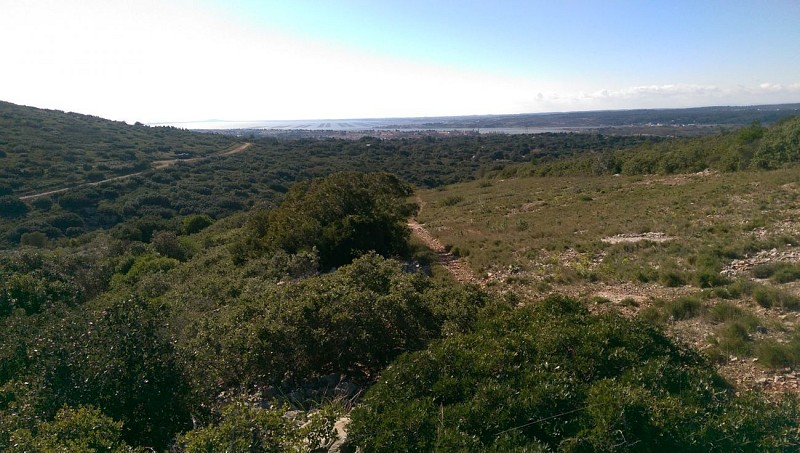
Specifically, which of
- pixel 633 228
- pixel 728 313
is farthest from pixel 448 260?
pixel 728 313

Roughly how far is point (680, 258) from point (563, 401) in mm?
8191

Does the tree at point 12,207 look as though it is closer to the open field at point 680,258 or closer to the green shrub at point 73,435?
the open field at point 680,258

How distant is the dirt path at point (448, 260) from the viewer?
39.4 feet

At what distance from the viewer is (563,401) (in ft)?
14.0

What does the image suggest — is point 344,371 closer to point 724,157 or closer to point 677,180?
point 677,180

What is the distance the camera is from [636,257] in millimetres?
11172

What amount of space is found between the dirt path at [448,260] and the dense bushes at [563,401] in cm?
599

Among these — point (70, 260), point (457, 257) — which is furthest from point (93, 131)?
point (457, 257)

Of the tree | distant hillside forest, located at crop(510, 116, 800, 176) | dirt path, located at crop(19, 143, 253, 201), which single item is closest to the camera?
distant hillside forest, located at crop(510, 116, 800, 176)

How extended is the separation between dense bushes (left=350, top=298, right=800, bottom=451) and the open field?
1870mm

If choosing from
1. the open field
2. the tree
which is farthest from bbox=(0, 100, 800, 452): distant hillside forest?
the tree

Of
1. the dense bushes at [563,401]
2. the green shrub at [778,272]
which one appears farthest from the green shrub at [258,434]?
the green shrub at [778,272]

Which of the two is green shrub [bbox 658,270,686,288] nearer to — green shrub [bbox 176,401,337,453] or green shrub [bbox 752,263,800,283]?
green shrub [bbox 752,263,800,283]

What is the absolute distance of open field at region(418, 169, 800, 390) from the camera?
675cm
